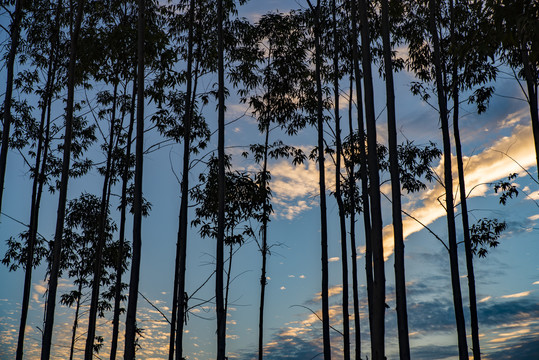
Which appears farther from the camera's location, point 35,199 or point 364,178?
point 35,199

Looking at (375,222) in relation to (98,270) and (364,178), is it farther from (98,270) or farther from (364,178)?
(98,270)

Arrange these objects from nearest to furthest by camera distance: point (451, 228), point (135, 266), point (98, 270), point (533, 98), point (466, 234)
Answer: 1. point (135, 266)
2. point (533, 98)
3. point (451, 228)
4. point (466, 234)
5. point (98, 270)

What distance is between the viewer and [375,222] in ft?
21.7

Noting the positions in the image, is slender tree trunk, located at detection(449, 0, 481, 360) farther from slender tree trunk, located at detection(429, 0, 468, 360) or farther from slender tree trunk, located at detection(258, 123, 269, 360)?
slender tree trunk, located at detection(258, 123, 269, 360)

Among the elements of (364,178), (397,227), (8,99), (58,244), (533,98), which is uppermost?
(8,99)

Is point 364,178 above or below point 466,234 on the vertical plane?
above

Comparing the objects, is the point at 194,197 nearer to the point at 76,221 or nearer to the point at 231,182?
the point at 231,182

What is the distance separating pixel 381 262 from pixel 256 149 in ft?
29.7

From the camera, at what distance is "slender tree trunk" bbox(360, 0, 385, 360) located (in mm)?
6305

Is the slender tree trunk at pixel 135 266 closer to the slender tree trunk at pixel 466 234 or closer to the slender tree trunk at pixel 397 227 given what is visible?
the slender tree trunk at pixel 397 227

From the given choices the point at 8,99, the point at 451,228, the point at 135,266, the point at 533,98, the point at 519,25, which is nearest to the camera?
the point at 519,25

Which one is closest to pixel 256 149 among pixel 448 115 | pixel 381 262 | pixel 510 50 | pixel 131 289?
pixel 448 115

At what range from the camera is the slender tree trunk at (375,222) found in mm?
6305

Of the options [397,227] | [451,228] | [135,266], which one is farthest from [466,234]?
[135,266]
